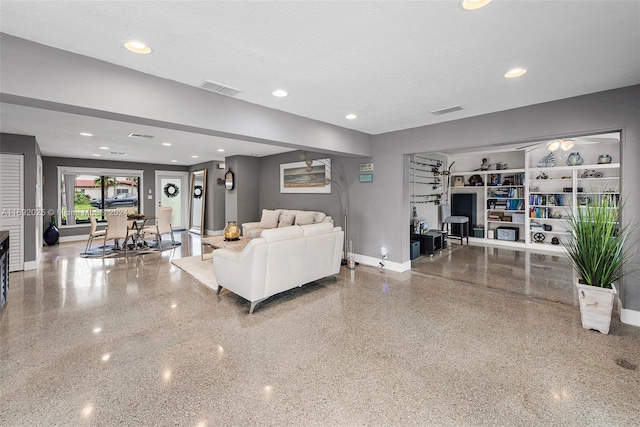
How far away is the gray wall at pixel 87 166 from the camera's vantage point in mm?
7840

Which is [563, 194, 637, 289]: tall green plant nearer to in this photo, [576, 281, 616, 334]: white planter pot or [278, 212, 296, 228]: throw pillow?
[576, 281, 616, 334]: white planter pot

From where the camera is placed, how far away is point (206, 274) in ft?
15.6

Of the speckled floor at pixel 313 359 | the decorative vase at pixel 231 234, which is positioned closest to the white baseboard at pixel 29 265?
the speckled floor at pixel 313 359

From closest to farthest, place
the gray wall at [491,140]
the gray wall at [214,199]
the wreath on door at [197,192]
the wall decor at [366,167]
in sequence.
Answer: the gray wall at [491,140]
the wall decor at [366,167]
the gray wall at [214,199]
the wreath on door at [197,192]

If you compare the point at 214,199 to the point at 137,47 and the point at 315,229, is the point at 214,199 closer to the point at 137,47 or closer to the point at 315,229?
the point at 315,229

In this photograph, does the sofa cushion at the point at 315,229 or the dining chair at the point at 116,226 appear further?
the dining chair at the point at 116,226

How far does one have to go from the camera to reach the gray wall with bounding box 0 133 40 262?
496 centimetres

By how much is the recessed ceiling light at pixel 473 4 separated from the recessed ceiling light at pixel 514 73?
116 cm

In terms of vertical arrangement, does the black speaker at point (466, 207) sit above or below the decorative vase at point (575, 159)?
below

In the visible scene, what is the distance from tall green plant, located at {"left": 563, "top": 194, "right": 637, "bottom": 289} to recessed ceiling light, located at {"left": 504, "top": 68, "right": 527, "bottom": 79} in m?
1.46

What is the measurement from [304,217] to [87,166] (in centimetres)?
705

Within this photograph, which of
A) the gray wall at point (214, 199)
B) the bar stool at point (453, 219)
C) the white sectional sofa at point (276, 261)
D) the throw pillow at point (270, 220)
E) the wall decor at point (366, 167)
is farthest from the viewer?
the gray wall at point (214, 199)

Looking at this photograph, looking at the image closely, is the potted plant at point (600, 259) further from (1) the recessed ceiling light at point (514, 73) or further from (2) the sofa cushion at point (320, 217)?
(2) the sofa cushion at point (320, 217)

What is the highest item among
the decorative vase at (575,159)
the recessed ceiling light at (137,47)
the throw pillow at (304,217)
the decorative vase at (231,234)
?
the recessed ceiling light at (137,47)
